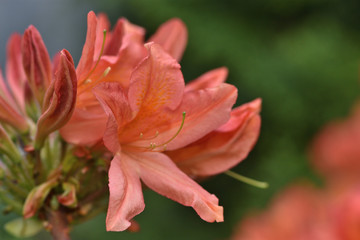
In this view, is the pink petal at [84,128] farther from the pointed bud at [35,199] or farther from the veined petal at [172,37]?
the veined petal at [172,37]

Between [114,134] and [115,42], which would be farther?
[115,42]

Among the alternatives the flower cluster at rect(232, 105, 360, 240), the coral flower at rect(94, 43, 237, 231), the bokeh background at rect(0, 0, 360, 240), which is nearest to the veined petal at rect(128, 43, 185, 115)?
the coral flower at rect(94, 43, 237, 231)

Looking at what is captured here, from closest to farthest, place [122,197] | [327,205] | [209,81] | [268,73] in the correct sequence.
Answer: [122,197], [209,81], [327,205], [268,73]

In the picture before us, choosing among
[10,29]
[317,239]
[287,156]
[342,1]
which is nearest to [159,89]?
[317,239]

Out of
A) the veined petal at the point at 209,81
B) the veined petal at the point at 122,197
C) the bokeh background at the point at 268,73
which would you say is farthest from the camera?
the bokeh background at the point at 268,73

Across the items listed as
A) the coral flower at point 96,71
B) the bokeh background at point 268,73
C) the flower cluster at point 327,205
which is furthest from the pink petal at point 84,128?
the bokeh background at point 268,73

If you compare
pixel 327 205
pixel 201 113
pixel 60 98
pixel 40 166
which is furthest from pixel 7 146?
pixel 327 205

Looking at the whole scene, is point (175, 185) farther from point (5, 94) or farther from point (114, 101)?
point (5, 94)

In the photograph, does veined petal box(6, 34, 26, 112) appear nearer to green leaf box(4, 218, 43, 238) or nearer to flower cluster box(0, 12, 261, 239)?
flower cluster box(0, 12, 261, 239)
